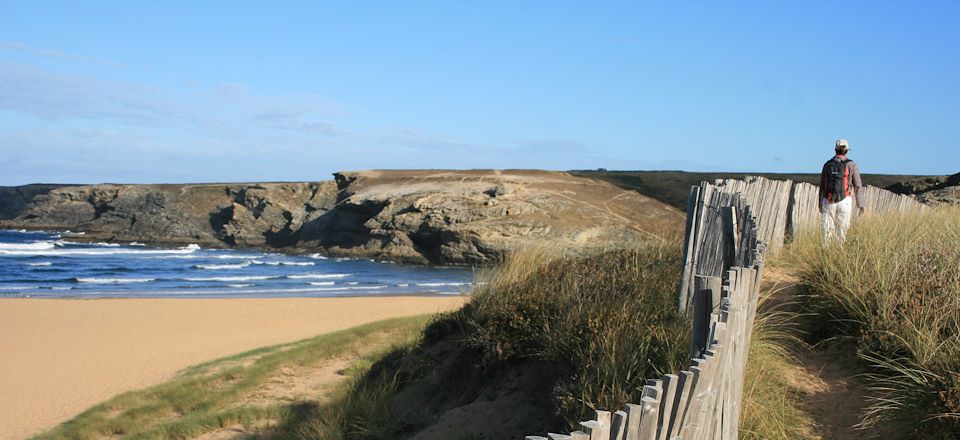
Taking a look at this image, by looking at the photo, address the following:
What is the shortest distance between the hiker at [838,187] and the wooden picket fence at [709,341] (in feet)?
15.0

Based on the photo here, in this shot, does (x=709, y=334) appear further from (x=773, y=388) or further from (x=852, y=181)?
(x=852, y=181)

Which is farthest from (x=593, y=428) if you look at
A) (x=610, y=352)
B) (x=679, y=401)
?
(x=610, y=352)

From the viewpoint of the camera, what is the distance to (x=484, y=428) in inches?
281

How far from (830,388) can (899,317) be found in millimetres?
749

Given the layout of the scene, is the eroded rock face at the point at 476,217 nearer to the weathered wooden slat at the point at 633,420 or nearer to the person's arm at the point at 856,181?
the person's arm at the point at 856,181

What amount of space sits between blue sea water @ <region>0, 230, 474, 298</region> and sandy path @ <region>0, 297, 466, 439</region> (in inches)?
188

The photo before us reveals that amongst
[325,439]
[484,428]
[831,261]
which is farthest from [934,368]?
[325,439]

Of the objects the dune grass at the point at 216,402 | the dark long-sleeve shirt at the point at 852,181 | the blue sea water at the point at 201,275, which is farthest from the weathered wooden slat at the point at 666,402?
the blue sea water at the point at 201,275

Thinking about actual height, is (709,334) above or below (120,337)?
above

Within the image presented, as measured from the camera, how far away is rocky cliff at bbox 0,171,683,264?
42.9 m

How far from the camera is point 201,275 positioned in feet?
123

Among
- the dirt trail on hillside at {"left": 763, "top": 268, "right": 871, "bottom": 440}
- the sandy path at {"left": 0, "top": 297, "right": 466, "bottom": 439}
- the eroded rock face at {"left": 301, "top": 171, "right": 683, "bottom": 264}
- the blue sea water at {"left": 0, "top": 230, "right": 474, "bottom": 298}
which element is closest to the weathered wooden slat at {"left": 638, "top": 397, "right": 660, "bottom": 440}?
the dirt trail on hillside at {"left": 763, "top": 268, "right": 871, "bottom": 440}

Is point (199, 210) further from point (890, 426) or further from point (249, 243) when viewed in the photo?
point (890, 426)

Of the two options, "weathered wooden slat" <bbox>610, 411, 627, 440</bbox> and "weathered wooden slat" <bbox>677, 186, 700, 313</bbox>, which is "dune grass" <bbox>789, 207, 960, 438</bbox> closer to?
"weathered wooden slat" <bbox>677, 186, 700, 313</bbox>
